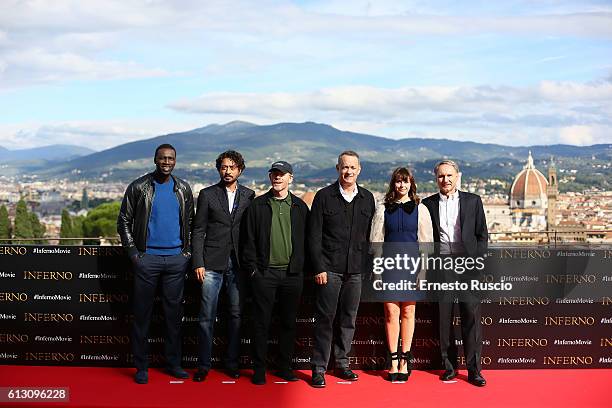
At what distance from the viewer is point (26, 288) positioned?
669cm

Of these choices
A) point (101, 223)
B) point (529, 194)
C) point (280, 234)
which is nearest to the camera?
point (280, 234)

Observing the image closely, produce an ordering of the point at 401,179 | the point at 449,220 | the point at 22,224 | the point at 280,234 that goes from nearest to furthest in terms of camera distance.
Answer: the point at 401,179 → the point at 280,234 → the point at 449,220 → the point at 22,224

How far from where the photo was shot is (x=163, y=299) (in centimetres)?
620

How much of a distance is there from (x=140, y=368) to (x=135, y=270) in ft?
2.51

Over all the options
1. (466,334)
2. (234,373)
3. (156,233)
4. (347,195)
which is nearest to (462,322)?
(466,334)

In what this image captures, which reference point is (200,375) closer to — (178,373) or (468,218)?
(178,373)

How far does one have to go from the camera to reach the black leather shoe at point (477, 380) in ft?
20.0

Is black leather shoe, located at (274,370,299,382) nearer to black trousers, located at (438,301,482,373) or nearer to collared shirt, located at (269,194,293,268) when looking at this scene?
collared shirt, located at (269,194,293,268)

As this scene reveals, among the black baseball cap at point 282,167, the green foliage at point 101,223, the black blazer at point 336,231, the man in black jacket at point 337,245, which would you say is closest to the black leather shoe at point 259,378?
the man in black jacket at point 337,245

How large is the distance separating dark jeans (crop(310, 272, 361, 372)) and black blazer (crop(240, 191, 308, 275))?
0.91 feet

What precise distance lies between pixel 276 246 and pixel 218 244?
0.45 metres

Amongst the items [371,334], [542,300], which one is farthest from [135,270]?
[542,300]

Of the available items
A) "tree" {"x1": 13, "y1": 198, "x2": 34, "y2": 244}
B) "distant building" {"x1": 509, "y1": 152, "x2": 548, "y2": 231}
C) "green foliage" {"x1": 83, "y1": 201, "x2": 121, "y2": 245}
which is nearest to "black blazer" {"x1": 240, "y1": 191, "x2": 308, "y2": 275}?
"green foliage" {"x1": 83, "y1": 201, "x2": 121, "y2": 245}

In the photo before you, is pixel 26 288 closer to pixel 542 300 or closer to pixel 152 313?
pixel 152 313
